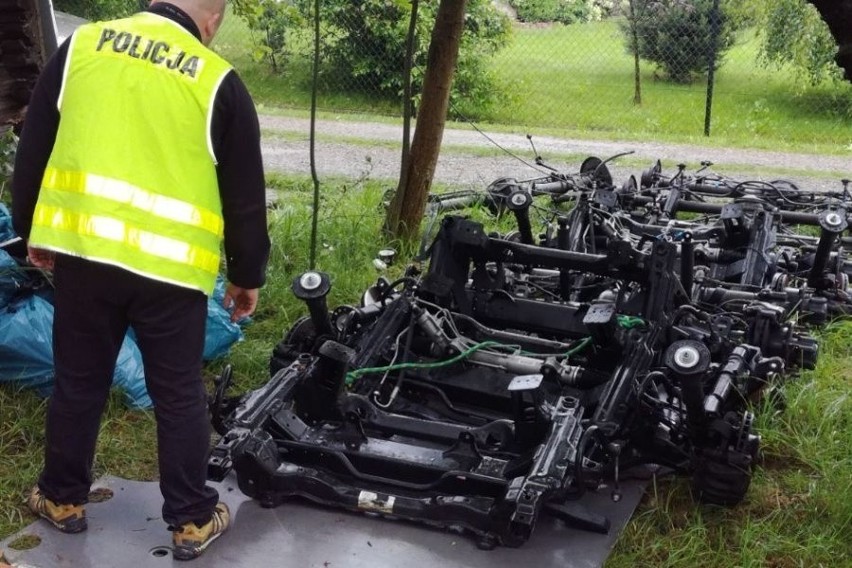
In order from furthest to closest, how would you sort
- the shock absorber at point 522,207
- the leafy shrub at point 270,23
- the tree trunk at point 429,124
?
the tree trunk at point 429,124, the leafy shrub at point 270,23, the shock absorber at point 522,207

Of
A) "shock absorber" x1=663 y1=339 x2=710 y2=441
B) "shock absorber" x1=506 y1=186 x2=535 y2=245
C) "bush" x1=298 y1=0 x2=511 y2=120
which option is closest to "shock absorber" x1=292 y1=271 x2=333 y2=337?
"shock absorber" x1=663 y1=339 x2=710 y2=441

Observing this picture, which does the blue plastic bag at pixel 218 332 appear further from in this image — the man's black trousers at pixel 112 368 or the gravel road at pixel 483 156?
the gravel road at pixel 483 156

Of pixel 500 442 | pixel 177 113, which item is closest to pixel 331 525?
pixel 500 442

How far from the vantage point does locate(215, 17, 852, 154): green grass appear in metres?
15.8

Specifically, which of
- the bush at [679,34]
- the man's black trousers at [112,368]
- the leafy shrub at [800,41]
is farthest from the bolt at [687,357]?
the leafy shrub at [800,41]

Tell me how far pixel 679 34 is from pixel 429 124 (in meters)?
10.7

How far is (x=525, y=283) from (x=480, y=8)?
11201 millimetres

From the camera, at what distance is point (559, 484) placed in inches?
143

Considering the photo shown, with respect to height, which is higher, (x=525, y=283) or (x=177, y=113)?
(x=177, y=113)

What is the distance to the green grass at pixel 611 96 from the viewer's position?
1576cm

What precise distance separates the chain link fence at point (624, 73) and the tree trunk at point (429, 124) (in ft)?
24.0

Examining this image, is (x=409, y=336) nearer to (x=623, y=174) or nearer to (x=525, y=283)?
(x=525, y=283)

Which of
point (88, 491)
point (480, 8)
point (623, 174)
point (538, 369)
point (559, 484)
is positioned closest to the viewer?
point (559, 484)

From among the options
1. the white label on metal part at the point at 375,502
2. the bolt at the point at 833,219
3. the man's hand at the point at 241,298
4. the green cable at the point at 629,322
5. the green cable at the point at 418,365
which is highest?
the bolt at the point at 833,219
